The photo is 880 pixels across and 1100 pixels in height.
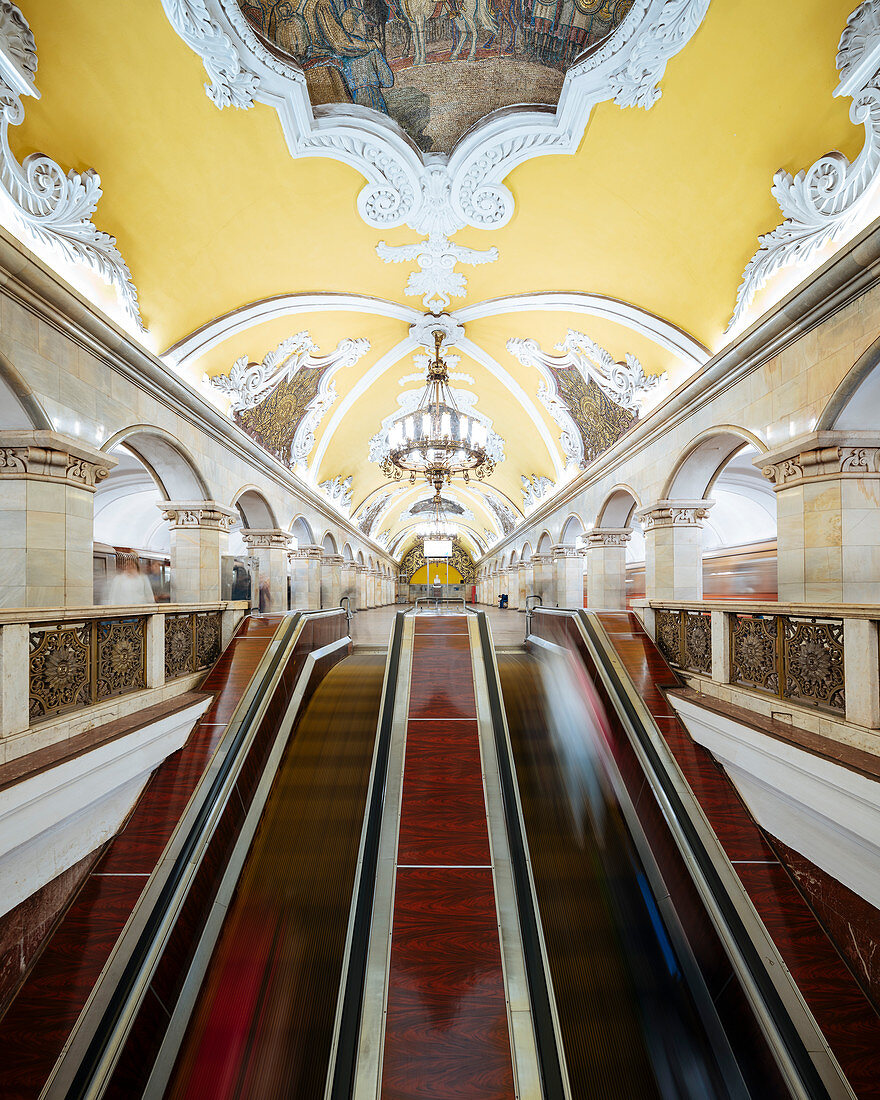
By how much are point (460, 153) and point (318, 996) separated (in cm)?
764

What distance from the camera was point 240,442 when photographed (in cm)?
855

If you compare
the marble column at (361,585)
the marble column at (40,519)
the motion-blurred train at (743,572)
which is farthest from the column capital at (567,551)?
the marble column at (40,519)

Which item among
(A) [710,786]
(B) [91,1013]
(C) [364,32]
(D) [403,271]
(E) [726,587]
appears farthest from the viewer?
(E) [726,587]

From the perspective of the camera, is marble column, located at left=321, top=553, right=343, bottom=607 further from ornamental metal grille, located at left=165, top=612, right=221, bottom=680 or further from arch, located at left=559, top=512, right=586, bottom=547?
ornamental metal grille, located at left=165, top=612, right=221, bottom=680

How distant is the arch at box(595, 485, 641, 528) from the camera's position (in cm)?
982

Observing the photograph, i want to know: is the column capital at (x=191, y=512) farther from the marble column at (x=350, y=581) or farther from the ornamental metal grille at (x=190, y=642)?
the marble column at (x=350, y=581)

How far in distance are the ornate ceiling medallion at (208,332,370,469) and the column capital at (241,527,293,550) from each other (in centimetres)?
155

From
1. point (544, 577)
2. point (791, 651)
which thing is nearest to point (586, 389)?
point (791, 651)

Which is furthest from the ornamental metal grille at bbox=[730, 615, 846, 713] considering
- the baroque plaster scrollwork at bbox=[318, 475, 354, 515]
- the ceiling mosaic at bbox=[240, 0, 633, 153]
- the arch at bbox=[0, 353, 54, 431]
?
the baroque plaster scrollwork at bbox=[318, 475, 354, 515]

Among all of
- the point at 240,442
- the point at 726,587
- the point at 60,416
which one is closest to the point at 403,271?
the point at 240,442

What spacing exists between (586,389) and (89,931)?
382 inches

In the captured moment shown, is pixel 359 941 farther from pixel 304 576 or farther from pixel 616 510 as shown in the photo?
pixel 304 576

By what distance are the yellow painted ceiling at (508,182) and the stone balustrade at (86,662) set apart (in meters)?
4.11

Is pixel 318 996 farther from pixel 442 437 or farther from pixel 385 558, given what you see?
pixel 385 558
